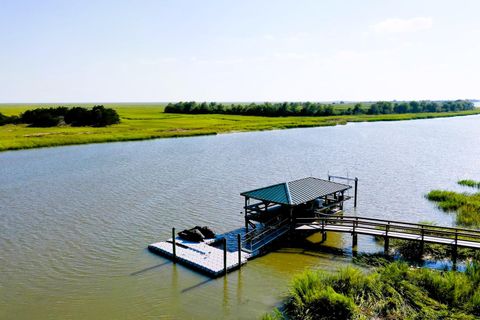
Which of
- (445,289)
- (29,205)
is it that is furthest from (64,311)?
(29,205)

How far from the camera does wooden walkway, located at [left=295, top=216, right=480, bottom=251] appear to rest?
1830 centimetres

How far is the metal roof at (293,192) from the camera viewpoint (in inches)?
835

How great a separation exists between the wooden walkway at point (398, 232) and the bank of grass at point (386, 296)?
3.26m

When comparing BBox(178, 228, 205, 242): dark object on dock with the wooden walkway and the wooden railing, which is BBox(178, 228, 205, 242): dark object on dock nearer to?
the wooden walkway

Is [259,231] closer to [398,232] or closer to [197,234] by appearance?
[197,234]

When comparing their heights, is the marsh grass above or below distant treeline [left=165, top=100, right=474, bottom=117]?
below

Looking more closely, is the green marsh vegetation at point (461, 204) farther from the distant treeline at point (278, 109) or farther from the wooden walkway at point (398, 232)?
the distant treeline at point (278, 109)

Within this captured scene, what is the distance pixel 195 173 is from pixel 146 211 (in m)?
12.9

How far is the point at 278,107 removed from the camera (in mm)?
131625

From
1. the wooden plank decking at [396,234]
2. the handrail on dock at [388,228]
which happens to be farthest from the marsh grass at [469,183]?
the wooden plank decking at [396,234]

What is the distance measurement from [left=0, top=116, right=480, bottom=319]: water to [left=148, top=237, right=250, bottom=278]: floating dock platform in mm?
473

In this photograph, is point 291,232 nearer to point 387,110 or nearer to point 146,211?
point 146,211

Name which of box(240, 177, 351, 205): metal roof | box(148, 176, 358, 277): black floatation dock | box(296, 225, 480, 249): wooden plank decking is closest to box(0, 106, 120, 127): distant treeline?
box(148, 176, 358, 277): black floatation dock

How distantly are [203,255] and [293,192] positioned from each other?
19.8 ft
